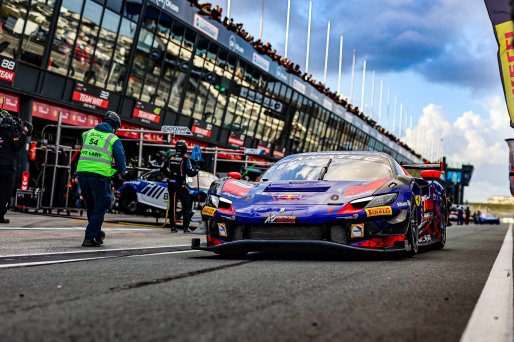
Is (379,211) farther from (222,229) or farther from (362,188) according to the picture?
(222,229)

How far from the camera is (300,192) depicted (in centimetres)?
669

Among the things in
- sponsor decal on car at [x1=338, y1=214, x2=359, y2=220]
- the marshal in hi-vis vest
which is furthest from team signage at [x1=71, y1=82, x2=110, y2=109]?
sponsor decal on car at [x1=338, y1=214, x2=359, y2=220]

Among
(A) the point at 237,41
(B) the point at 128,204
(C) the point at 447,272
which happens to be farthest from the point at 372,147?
(C) the point at 447,272

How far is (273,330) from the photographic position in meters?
2.83

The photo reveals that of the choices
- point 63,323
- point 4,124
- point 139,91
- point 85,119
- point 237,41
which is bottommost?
point 63,323

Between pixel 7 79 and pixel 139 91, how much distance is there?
6.92 m

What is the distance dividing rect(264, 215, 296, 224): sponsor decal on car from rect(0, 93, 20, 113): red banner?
16.4m

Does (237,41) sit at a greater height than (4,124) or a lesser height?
greater

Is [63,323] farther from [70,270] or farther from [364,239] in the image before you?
[364,239]

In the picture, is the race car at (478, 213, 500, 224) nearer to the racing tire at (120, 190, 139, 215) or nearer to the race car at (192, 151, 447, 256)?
the racing tire at (120, 190, 139, 215)

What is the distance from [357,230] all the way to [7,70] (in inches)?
649

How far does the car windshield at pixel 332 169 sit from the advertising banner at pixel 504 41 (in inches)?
226

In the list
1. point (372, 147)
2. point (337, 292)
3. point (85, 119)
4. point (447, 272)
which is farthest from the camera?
point (372, 147)

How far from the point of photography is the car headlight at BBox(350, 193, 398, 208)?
6.35 metres
